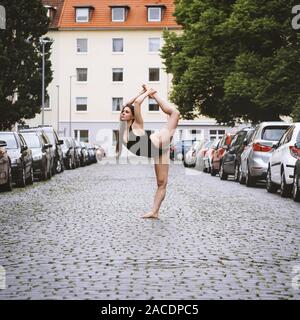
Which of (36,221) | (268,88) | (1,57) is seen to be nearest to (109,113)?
(1,57)

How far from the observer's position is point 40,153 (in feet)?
97.6

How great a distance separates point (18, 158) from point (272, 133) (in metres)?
6.66

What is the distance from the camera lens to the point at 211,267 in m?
9.01

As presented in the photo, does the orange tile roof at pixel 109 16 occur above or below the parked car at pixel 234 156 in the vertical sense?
above

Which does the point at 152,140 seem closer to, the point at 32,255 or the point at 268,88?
the point at 32,255

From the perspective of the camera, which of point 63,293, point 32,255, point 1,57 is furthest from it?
point 1,57

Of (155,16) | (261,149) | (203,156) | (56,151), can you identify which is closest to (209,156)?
(203,156)

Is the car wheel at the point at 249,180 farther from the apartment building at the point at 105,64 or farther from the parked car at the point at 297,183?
the apartment building at the point at 105,64

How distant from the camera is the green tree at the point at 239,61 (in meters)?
44.3

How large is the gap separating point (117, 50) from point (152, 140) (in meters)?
82.6

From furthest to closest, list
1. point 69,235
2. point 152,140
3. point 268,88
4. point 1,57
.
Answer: point 1,57
point 268,88
point 152,140
point 69,235

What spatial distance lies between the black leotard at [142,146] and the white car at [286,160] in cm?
605

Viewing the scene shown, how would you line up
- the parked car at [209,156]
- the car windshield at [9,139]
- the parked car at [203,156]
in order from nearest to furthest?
the car windshield at [9,139]
the parked car at [209,156]
the parked car at [203,156]

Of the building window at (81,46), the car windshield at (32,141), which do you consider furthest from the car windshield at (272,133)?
the building window at (81,46)
